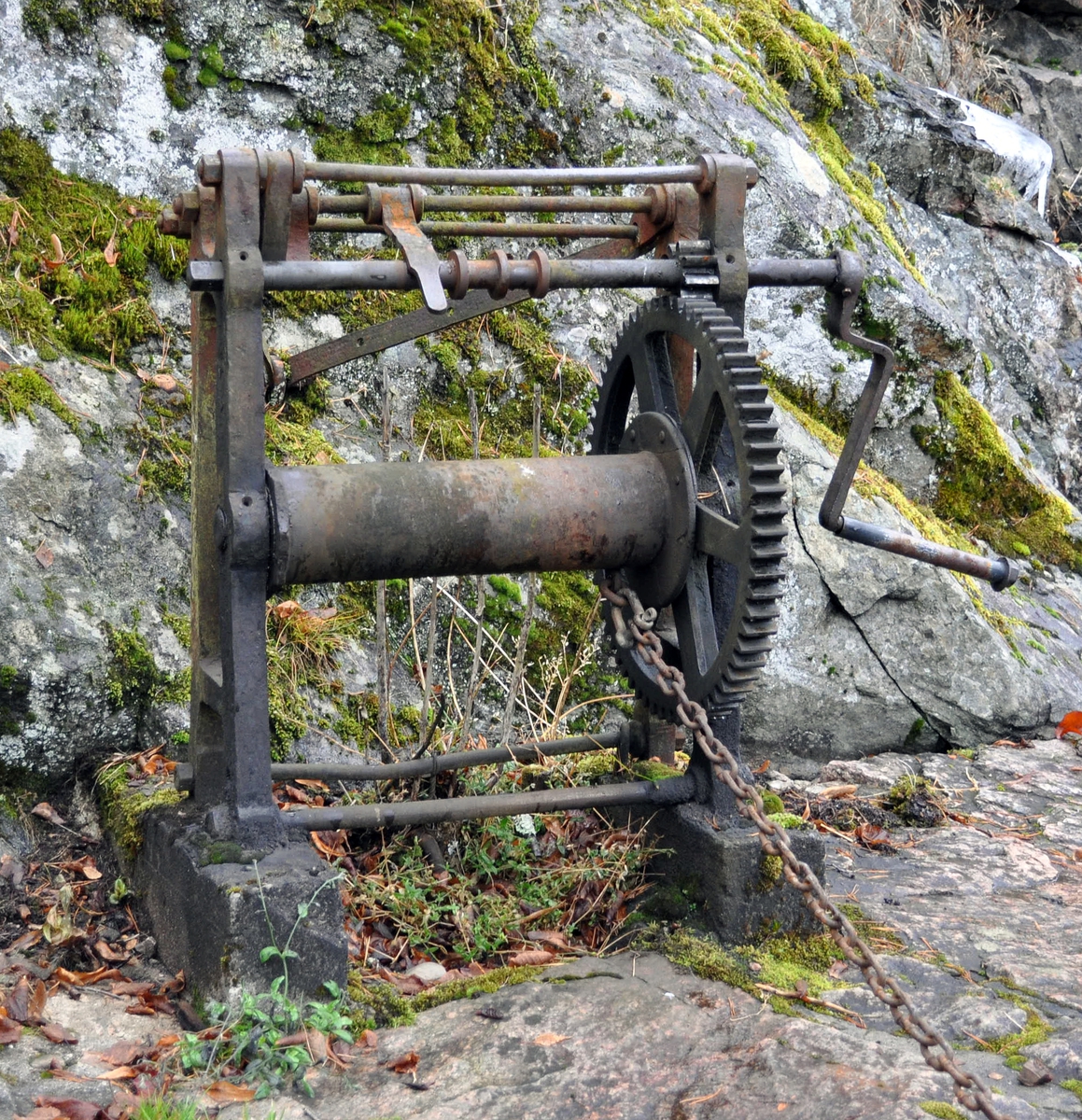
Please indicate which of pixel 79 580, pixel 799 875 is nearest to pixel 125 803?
pixel 79 580

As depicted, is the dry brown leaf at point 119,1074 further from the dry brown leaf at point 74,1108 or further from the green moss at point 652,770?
the green moss at point 652,770

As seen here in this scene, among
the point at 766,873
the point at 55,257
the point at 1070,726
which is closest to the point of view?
the point at 766,873

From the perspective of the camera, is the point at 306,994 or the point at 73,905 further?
the point at 73,905

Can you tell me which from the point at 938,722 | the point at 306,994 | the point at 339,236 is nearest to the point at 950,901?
the point at 938,722

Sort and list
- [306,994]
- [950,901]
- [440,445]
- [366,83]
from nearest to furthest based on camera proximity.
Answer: [306,994] < [950,901] < [440,445] < [366,83]

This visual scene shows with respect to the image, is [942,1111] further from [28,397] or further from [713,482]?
[28,397]

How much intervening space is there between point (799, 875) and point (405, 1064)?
963 millimetres

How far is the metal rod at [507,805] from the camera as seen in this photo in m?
3.37

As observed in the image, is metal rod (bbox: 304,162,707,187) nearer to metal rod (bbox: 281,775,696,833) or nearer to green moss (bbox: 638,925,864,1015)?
metal rod (bbox: 281,775,696,833)

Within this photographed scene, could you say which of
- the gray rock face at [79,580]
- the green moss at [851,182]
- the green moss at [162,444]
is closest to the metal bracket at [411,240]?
the green moss at [162,444]

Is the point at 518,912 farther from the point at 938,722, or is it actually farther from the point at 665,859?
the point at 938,722

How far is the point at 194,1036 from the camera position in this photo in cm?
273

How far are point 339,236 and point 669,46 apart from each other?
2350mm

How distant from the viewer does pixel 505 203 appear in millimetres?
3334
